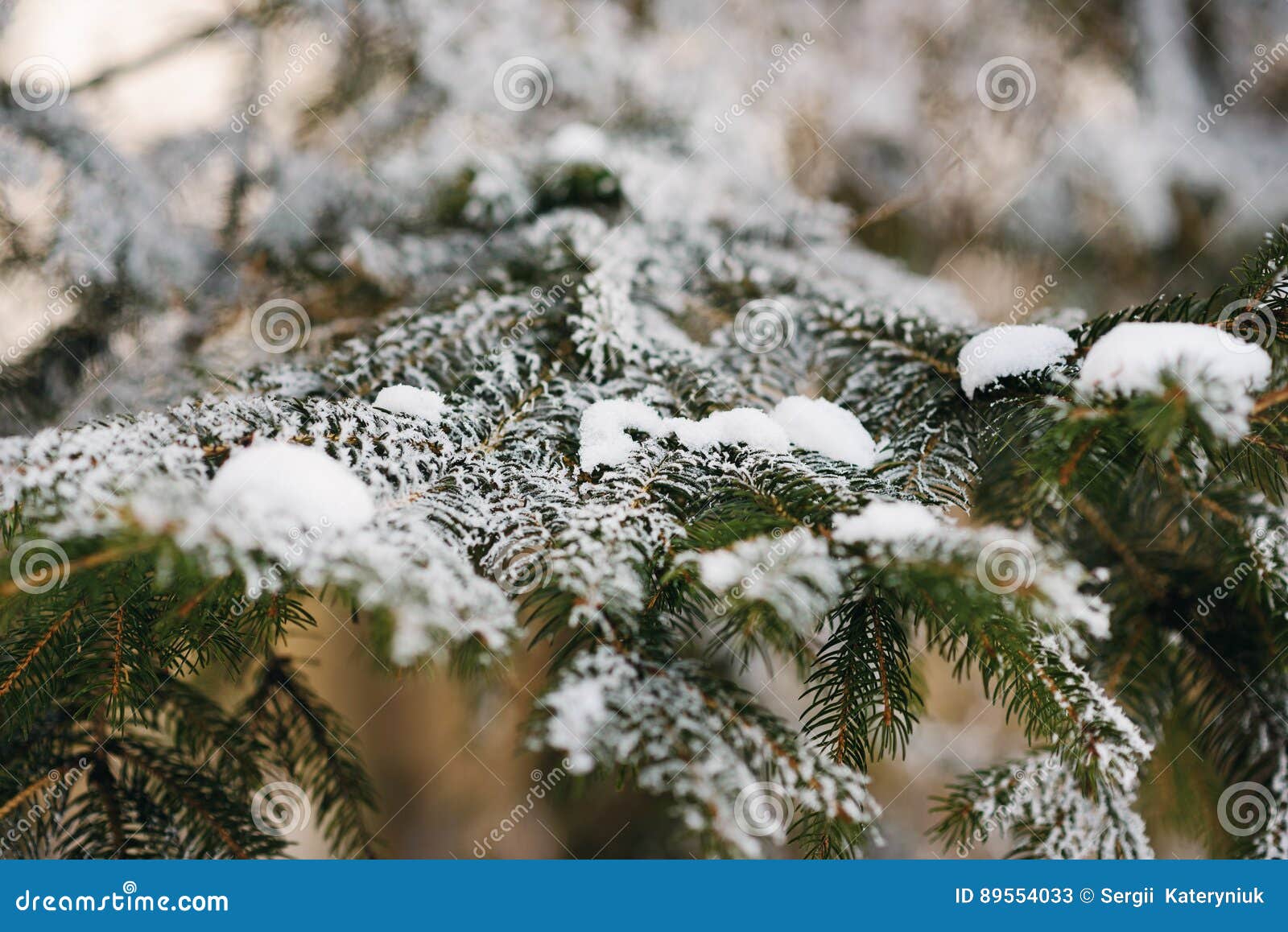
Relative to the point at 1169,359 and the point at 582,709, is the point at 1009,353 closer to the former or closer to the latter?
the point at 1169,359

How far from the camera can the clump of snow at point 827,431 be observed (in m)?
0.68

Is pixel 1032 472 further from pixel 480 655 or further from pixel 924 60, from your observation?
pixel 924 60

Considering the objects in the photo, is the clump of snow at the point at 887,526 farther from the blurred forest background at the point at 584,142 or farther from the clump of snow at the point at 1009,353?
the blurred forest background at the point at 584,142

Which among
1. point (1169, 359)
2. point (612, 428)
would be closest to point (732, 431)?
point (612, 428)

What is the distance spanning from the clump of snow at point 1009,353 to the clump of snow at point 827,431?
0.39 feet

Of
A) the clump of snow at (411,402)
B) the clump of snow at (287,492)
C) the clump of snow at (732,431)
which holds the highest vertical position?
the clump of snow at (732,431)

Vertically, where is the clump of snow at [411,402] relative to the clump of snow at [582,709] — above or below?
above

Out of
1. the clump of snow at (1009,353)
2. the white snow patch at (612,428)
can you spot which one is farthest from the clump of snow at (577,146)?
the clump of snow at (1009,353)

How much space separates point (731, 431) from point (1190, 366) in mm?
351

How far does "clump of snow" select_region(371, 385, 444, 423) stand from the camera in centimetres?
66

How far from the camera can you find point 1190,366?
0.51 meters

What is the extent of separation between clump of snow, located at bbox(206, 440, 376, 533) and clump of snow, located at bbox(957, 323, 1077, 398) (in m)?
0.58

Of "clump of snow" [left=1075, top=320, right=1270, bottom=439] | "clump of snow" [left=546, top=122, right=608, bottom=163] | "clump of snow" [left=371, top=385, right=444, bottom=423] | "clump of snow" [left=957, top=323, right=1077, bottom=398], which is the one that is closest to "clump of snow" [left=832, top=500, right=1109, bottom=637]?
"clump of snow" [left=1075, top=320, right=1270, bottom=439]

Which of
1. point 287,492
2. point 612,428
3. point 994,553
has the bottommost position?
point 287,492
